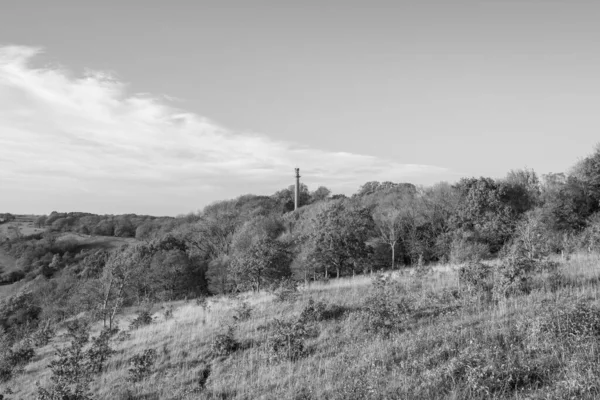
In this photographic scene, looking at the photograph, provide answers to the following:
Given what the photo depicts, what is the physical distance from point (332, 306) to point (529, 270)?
21.3 ft

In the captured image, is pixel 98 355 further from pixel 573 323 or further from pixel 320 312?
pixel 573 323

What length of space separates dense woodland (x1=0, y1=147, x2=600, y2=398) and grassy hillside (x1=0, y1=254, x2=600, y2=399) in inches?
178

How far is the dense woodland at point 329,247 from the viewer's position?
940 inches

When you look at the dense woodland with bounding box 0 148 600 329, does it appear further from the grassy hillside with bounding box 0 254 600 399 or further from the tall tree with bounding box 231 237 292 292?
the grassy hillside with bounding box 0 254 600 399

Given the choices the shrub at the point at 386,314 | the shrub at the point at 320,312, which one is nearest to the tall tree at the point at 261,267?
the shrub at the point at 320,312

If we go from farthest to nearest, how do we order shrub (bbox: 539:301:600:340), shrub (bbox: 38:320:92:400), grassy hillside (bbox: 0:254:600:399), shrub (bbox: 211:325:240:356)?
1. shrub (bbox: 211:325:240:356)
2. shrub (bbox: 38:320:92:400)
3. shrub (bbox: 539:301:600:340)
4. grassy hillside (bbox: 0:254:600:399)

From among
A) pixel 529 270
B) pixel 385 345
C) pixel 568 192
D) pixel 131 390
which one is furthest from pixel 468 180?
pixel 131 390

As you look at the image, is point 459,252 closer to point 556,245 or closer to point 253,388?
point 556,245

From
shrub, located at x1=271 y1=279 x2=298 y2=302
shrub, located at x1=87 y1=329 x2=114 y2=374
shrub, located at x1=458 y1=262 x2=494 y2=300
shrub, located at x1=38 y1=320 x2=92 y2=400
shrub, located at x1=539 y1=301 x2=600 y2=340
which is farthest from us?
shrub, located at x1=271 y1=279 x2=298 y2=302

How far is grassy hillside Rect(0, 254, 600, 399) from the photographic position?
5887mm

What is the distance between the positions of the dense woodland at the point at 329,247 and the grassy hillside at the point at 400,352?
178 inches

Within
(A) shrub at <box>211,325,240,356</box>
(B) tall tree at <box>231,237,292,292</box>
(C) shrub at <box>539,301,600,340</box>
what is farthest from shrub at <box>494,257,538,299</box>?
(B) tall tree at <box>231,237,292,292</box>

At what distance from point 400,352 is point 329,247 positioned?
18.0 meters

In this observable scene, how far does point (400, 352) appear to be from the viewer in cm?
786
